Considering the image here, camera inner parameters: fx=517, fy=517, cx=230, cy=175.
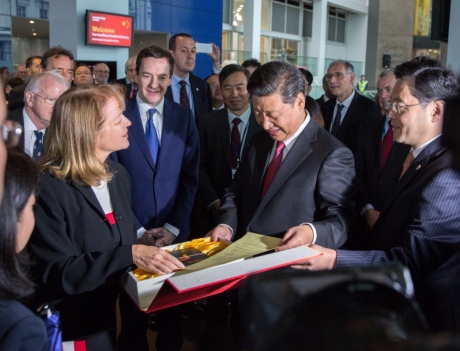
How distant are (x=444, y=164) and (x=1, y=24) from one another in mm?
12394

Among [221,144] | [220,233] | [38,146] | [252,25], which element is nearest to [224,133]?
[221,144]

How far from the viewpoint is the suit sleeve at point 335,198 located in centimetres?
234

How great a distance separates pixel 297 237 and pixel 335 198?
353 millimetres

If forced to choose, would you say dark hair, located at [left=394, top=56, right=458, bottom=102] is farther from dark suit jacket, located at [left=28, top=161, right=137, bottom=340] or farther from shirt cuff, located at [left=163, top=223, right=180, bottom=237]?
shirt cuff, located at [left=163, top=223, right=180, bottom=237]

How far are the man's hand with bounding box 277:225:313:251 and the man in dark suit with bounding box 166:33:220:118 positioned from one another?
3.10m

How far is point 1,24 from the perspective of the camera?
39.7 ft

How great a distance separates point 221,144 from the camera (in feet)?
13.2

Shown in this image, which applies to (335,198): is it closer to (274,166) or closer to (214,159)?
(274,166)

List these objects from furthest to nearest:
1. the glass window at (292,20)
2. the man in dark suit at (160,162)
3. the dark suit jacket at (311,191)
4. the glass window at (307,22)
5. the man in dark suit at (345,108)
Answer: the glass window at (307,22) → the glass window at (292,20) → the man in dark suit at (345,108) → the man in dark suit at (160,162) → the dark suit jacket at (311,191)

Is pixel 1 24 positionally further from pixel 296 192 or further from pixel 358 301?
pixel 358 301

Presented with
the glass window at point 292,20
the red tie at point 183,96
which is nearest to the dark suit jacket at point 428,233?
the red tie at point 183,96

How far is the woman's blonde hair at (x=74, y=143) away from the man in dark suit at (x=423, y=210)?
0.99 meters

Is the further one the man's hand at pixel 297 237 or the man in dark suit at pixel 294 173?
the man in dark suit at pixel 294 173

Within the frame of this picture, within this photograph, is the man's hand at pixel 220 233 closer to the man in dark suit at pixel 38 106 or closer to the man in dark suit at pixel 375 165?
the man in dark suit at pixel 375 165
